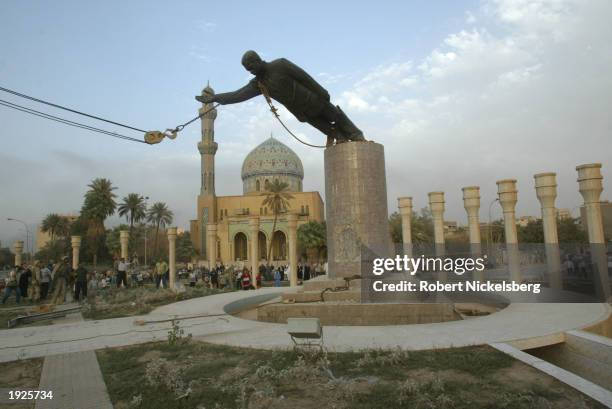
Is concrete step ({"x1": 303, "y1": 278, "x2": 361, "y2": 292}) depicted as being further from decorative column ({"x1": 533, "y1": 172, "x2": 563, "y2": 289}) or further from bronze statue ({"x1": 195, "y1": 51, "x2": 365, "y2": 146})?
decorative column ({"x1": 533, "y1": 172, "x2": 563, "y2": 289})

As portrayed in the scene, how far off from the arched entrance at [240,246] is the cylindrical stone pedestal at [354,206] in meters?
44.9

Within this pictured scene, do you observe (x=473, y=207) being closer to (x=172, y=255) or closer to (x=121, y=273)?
(x=172, y=255)

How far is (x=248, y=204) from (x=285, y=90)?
1991 inches

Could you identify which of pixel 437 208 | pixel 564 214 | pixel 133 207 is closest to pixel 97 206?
pixel 133 207

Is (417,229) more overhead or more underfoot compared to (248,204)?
more underfoot

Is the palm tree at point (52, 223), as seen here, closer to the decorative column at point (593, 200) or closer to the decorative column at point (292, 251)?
the decorative column at point (292, 251)

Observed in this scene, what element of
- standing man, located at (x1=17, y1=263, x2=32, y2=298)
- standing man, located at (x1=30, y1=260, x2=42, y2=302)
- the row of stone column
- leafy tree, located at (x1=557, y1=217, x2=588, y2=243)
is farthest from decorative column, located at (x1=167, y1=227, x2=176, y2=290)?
leafy tree, located at (x1=557, y1=217, x2=588, y2=243)

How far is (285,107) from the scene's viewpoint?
31.7ft

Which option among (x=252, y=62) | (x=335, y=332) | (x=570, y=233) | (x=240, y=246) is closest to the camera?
(x=335, y=332)

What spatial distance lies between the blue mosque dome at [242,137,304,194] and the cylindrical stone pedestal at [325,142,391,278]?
48.9 meters

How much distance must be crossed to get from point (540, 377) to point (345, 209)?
6.58 meters

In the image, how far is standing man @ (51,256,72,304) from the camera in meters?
12.8

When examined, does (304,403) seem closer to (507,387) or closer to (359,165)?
(507,387)

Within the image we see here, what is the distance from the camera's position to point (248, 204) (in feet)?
193
